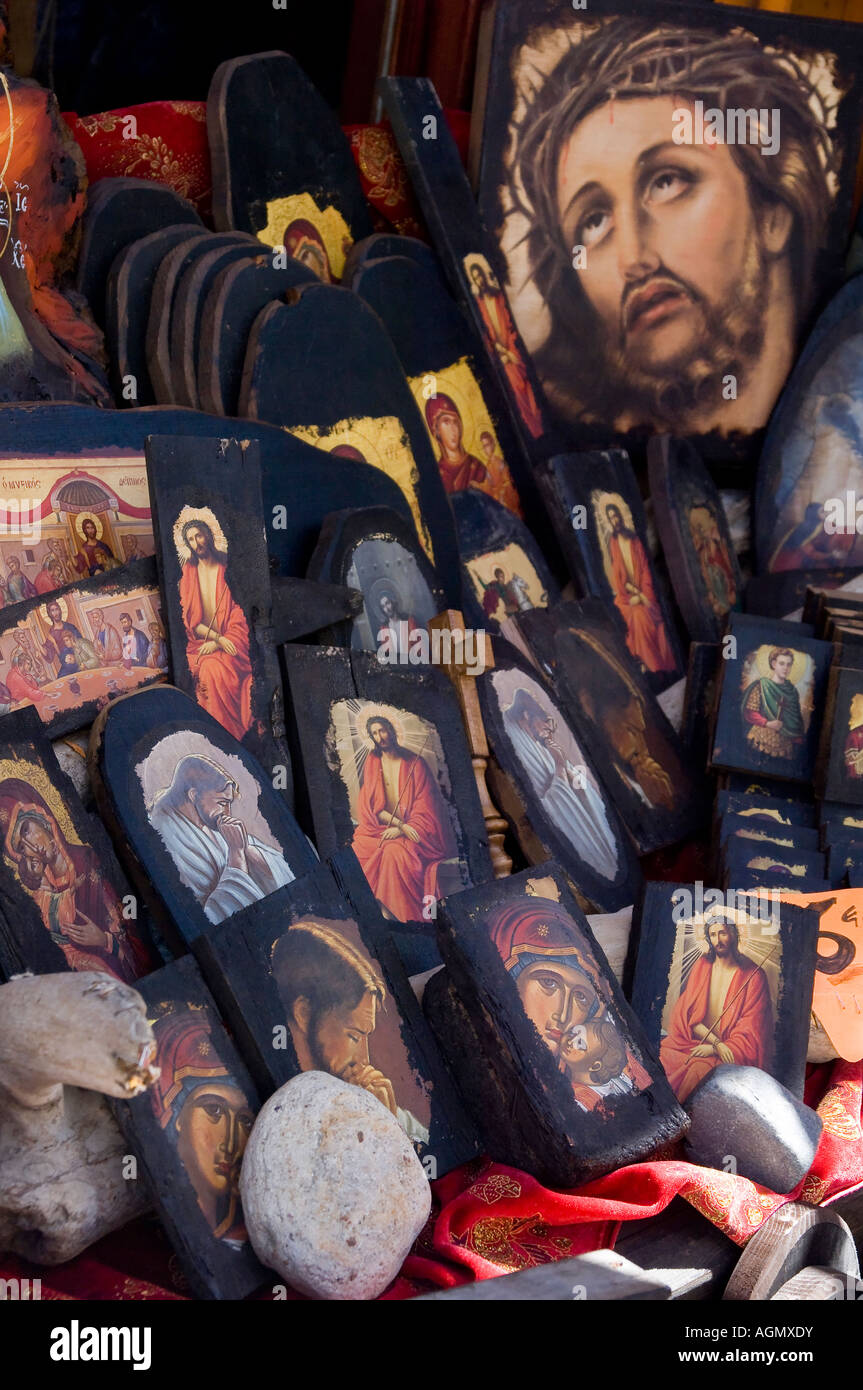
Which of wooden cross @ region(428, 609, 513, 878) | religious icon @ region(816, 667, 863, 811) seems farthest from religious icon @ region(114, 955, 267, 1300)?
religious icon @ region(816, 667, 863, 811)

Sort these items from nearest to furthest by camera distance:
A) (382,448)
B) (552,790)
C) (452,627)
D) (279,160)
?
1. (452,627)
2. (552,790)
3. (382,448)
4. (279,160)

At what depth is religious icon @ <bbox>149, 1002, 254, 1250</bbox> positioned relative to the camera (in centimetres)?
290

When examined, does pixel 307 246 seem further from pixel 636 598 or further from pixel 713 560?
pixel 713 560

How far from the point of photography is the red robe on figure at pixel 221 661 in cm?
394

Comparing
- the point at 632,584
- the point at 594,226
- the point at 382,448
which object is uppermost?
the point at 594,226

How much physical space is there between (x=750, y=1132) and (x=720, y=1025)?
→ 372mm

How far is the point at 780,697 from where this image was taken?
5.11 metres

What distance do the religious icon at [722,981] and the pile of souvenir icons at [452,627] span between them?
0.03 ft

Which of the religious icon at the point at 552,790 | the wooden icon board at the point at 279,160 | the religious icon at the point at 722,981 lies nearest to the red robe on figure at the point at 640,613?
the religious icon at the point at 552,790

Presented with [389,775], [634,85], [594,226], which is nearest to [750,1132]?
[389,775]

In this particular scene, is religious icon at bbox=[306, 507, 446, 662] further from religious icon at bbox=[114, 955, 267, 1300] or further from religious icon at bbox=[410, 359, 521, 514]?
religious icon at bbox=[114, 955, 267, 1300]

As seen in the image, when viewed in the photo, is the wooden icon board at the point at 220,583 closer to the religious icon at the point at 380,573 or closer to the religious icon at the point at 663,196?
the religious icon at the point at 380,573

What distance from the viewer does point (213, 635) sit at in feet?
13.1

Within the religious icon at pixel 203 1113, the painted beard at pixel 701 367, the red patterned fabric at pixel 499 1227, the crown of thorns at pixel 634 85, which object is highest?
the crown of thorns at pixel 634 85
